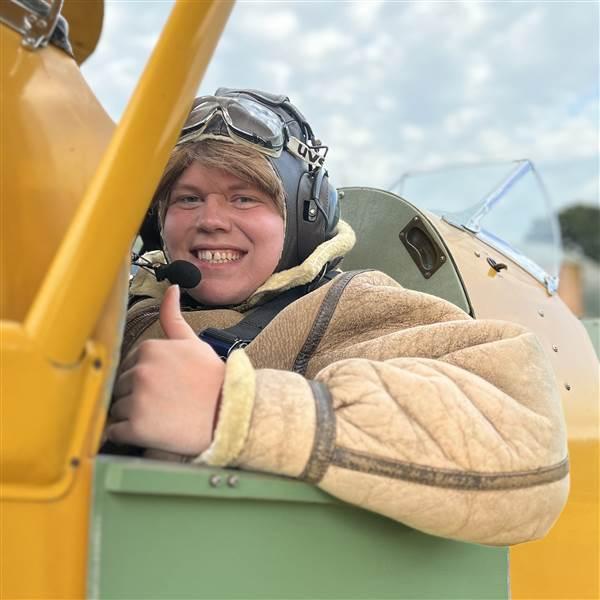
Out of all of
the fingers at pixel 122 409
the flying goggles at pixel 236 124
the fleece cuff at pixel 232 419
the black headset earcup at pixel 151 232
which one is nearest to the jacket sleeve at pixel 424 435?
the fleece cuff at pixel 232 419

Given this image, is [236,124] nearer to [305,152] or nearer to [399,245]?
[305,152]

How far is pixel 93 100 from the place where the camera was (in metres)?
1.02

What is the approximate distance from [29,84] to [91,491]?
487mm

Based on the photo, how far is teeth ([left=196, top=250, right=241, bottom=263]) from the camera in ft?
5.89

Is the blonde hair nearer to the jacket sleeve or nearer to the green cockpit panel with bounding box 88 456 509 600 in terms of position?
the jacket sleeve

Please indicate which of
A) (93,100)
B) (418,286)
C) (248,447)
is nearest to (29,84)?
(93,100)

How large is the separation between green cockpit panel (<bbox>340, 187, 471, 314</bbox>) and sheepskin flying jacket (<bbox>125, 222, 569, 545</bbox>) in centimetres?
75

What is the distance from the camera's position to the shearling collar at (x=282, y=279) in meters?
1.81

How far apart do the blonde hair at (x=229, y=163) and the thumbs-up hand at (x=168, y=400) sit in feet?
2.59

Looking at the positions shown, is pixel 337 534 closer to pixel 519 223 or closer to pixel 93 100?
pixel 93 100

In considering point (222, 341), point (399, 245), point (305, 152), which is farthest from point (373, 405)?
point (399, 245)

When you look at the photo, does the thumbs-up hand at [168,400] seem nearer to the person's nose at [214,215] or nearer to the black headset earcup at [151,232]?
the person's nose at [214,215]

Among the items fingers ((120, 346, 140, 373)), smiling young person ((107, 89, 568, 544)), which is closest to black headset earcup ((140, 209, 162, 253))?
smiling young person ((107, 89, 568, 544))

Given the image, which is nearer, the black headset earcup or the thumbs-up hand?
the thumbs-up hand
